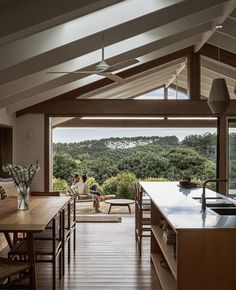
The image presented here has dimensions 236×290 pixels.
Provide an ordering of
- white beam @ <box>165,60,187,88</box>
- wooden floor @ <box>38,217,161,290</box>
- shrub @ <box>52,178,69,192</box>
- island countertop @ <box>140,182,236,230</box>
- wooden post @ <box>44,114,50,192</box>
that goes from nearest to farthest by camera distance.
A: island countertop @ <box>140,182,236,230</box>
wooden floor @ <box>38,217,161,290</box>
wooden post @ <box>44,114,50,192</box>
white beam @ <box>165,60,187,88</box>
shrub @ <box>52,178,69,192</box>

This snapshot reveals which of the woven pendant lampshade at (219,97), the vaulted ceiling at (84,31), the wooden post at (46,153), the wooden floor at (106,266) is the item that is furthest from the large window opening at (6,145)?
the woven pendant lampshade at (219,97)

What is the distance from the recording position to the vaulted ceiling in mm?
3383

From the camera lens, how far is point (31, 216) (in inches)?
159

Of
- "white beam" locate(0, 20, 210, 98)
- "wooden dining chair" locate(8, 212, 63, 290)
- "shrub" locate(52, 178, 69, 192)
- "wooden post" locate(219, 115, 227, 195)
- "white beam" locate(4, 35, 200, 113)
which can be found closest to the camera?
"wooden dining chair" locate(8, 212, 63, 290)

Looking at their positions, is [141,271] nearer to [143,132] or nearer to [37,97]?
[37,97]

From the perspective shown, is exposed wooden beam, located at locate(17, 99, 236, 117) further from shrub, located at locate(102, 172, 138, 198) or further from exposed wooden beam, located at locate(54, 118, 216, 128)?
shrub, located at locate(102, 172, 138, 198)

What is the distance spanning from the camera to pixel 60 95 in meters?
7.88

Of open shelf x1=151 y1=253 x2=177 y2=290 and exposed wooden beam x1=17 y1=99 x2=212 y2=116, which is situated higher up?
exposed wooden beam x1=17 y1=99 x2=212 y2=116

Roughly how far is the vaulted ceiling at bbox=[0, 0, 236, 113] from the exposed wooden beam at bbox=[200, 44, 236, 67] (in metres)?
0.34

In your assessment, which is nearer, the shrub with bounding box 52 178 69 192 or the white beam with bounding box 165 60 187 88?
the white beam with bounding box 165 60 187 88

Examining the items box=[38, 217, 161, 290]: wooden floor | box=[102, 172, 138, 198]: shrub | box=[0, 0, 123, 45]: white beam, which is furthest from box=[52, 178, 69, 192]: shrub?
box=[0, 0, 123, 45]: white beam

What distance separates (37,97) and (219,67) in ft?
11.9

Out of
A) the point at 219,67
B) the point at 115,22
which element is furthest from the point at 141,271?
the point at 219,67

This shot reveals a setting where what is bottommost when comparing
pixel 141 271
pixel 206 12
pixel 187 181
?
pixel 141 271
